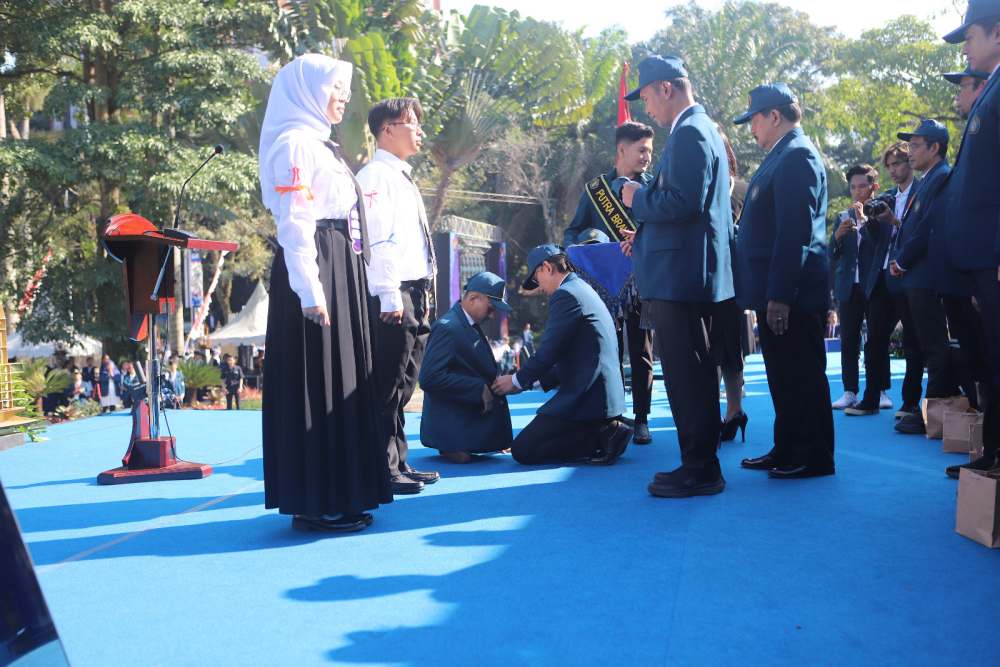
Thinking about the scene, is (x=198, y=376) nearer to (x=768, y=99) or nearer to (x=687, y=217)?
(x=768, y=99)

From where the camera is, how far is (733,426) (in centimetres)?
575

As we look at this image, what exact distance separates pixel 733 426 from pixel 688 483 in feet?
5.62

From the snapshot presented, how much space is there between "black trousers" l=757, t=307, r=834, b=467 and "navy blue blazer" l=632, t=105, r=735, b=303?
0.44 metres

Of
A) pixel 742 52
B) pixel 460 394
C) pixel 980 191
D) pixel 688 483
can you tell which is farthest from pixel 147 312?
pixel 742 52

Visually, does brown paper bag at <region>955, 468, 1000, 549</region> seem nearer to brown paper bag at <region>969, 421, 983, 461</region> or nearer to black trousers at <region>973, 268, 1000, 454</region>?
black trousers at <region>973, 268, 1000, 454</region>

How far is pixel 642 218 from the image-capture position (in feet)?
13.9

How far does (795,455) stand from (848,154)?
115ft

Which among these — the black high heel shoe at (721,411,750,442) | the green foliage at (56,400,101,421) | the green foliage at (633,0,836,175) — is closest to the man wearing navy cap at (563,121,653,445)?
the black high heel shoe at (721,411,750,442)

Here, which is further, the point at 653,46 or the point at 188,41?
the point at 653,46

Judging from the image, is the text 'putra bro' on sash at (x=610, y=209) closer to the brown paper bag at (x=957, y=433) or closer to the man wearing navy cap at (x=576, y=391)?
the man wearing navy cap at (x=576, y=391)

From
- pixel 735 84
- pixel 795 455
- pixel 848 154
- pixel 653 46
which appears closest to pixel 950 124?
pixel 735 84

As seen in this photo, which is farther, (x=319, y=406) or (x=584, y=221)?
(x=584, y=221)

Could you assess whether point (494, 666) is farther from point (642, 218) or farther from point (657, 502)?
point (642, 218)

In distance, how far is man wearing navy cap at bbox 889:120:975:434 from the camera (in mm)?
5227
